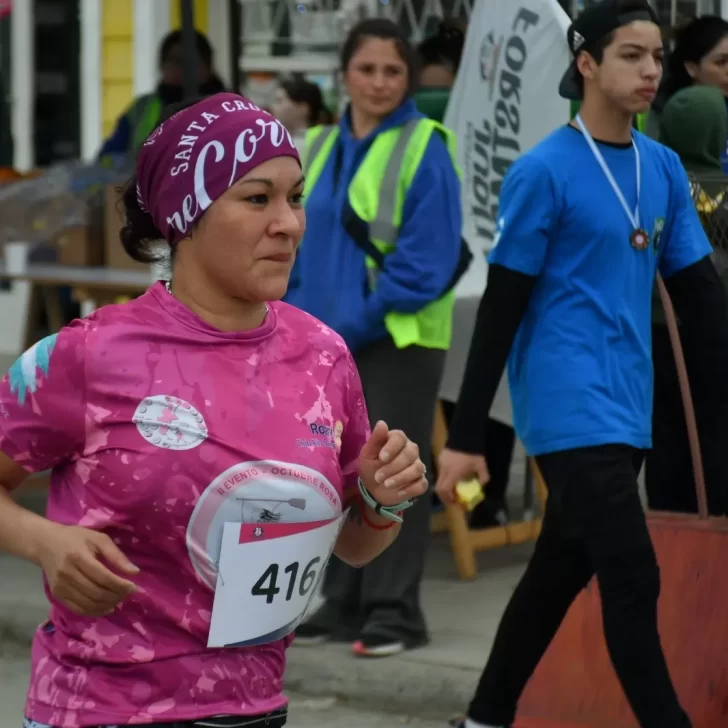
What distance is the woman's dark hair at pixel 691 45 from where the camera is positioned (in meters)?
6.40

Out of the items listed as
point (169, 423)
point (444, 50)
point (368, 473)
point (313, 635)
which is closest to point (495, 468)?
point (313, 635)

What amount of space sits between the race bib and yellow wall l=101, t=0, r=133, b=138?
9.42 metres

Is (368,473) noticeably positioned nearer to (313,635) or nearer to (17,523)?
(17,523)

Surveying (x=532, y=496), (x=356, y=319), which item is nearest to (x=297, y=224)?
(x=356, y=319)

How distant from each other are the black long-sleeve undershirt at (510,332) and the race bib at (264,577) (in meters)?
1.47

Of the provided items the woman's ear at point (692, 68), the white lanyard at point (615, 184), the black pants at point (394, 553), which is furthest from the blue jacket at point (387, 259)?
the woman's ear at point (692, 68)

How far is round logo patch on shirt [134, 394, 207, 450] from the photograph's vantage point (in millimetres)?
2482

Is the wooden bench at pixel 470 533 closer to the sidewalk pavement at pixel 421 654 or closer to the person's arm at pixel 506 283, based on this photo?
the sidewalk pavement at pixel 421 654

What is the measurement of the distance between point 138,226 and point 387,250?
2.59 metres

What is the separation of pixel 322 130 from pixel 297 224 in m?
3.09

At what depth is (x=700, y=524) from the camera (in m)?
4.29

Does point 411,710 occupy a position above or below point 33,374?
below

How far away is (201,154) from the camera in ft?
8.41

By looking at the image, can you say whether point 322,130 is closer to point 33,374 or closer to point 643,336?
point 643,336
